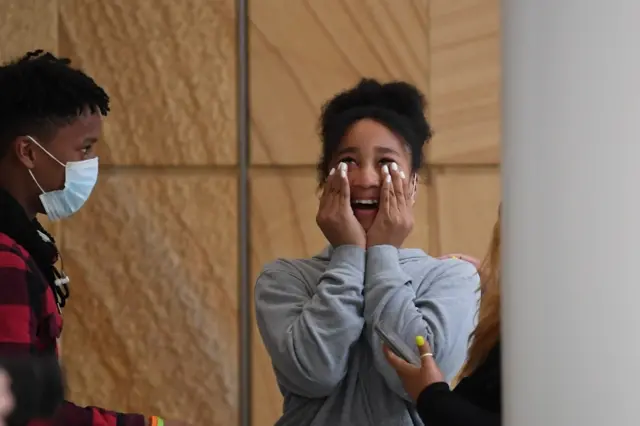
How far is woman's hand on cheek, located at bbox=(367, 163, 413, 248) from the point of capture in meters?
1.07

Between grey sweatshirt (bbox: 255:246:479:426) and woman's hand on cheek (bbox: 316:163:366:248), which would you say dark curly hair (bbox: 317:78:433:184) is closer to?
woman's hand on cheek (bbox: 316:163:366:248)

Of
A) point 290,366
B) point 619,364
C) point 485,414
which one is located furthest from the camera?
point 290,366

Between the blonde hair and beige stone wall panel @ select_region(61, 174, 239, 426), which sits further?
beige stone wall panel @ select_region(61, 174, 239, 426)

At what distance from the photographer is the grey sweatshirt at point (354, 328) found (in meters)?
0.97

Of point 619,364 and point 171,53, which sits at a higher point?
point 171,53

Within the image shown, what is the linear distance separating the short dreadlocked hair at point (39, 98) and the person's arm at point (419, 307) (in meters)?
0.57

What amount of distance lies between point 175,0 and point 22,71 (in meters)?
0.60

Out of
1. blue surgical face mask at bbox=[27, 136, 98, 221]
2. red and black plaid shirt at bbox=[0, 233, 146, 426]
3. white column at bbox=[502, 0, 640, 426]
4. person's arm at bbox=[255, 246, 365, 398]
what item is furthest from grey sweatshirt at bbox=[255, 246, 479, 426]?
white column at bbox=[502, 0, 640, 426]

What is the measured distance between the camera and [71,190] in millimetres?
1261

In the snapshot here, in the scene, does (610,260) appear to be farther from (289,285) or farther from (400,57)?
(400,57)

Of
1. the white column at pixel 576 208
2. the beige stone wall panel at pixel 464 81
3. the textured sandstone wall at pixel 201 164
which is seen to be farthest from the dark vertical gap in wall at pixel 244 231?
the white column at pixel 576 208

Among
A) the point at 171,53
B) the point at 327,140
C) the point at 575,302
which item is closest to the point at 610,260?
the point at 575,302

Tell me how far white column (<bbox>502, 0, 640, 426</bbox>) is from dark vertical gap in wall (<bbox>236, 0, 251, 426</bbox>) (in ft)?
4.42

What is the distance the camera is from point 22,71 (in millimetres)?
1199
